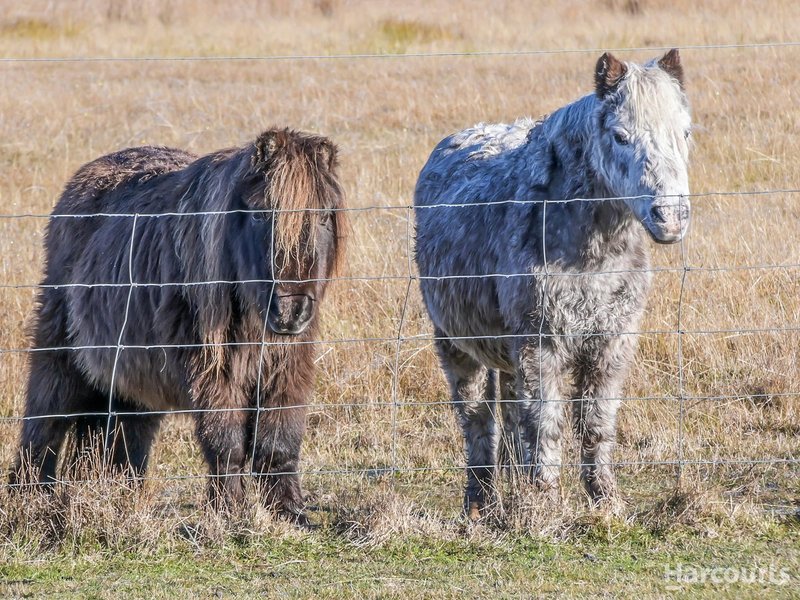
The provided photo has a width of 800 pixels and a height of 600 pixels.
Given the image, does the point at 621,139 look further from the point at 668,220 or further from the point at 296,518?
the point at 296,518

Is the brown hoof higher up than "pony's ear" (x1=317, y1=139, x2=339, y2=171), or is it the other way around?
"pony's ear" (x1=317, y1=139, x2=339, y2=171)

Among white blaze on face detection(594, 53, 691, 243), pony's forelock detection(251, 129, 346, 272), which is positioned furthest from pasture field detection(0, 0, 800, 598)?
white blaze on face detection(594, 53, 691, 243)

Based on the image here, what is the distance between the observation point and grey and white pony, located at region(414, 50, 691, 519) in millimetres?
4230

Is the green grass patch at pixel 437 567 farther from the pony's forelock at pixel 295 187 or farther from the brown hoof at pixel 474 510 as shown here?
the pony's forelock at pixel 295 187

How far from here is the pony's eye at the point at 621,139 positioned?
4.24m

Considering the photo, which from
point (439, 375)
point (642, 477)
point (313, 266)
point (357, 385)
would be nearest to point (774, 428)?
point (642, 477)

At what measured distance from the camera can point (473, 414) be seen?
5484mm

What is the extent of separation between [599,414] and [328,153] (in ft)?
5.63

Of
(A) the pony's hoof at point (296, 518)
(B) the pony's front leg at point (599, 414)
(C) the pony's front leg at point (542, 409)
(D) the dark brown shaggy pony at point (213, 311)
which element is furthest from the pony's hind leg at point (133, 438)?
(B) the pony's front leg at point (599, 414)

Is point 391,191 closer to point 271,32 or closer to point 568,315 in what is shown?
point 568,315

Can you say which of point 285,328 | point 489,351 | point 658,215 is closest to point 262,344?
point 285,328

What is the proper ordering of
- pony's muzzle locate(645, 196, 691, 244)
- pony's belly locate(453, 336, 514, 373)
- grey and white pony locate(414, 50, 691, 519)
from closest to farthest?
pony's muzzle locate(645, 196, 691, 244) < grey and white pony locate(414, 50, 691, 519) < pony's belly locate(453, 336, 514, 373)

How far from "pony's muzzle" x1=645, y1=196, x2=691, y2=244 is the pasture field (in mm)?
775

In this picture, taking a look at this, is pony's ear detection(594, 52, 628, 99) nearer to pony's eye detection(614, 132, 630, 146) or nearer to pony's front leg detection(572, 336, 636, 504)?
pony's eye detection(614, 132, 630, 146)
